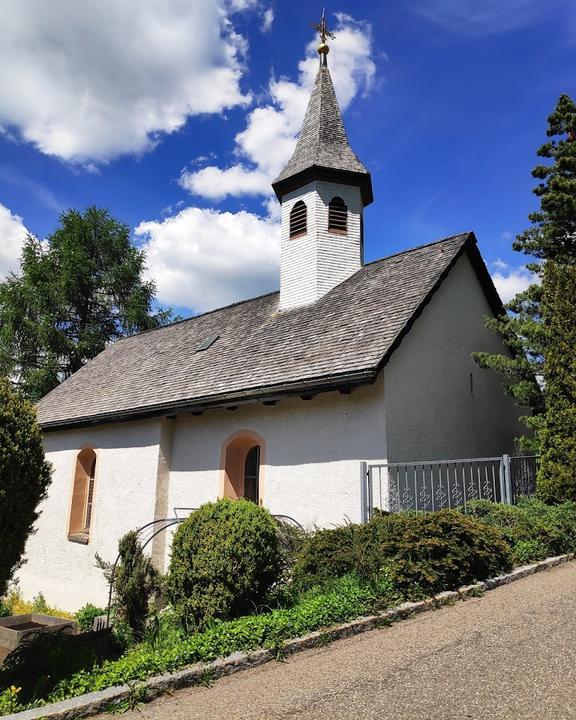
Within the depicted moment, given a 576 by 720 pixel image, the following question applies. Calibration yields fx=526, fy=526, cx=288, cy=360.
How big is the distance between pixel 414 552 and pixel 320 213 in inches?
420

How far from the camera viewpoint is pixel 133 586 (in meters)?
6.93

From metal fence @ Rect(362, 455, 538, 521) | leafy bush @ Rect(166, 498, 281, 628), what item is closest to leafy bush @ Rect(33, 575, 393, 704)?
leafy bush @ Rect(166, 498, 281, 628)

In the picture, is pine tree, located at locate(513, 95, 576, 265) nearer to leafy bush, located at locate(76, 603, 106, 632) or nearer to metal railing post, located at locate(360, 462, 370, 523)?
metal railing post, located at locate(360, 462, 370, 523)

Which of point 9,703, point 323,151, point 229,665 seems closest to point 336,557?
point 229,665

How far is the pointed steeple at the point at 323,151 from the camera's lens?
14953 millimetres

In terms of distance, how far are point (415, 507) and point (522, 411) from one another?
22.7 ft

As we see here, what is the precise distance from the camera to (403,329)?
931 cm

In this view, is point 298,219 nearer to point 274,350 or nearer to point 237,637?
point 274,350

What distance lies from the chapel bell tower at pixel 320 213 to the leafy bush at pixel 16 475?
376 inches

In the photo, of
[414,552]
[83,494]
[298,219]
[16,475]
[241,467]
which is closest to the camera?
[16,475]

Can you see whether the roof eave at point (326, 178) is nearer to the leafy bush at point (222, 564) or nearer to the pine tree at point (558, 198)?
the pine tree at point (558, 198)

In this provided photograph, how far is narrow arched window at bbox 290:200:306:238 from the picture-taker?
1509cm

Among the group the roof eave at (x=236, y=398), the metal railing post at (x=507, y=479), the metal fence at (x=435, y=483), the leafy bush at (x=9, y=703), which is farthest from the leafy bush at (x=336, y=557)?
the metal railing post at (x=507, y=479)

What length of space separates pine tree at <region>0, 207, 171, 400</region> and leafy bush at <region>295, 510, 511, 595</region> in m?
24.2
